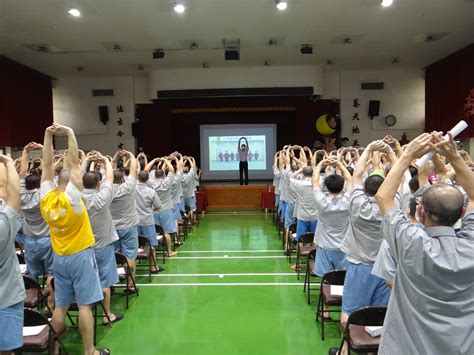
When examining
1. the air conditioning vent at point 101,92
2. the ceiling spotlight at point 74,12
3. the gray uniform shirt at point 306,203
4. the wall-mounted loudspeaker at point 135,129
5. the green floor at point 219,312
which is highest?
the ceiling spotlight at point 74,12

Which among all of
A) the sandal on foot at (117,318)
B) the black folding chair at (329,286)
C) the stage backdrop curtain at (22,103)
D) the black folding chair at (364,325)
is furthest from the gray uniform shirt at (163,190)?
the stage backdrop curtain at (22,103)

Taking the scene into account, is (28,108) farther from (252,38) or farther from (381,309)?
(381,309)

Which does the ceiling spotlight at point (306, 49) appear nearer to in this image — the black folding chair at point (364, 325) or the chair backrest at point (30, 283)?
the chair backrest at point (30, 283)

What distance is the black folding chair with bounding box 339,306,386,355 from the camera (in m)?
2.71

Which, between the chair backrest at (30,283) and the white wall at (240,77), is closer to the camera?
the chair backrest at (30,283)

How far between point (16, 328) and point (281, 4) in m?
7.52

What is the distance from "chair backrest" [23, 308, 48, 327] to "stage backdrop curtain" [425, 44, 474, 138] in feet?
40.7

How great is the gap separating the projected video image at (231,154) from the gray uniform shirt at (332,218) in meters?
11.7

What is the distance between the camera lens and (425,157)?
182 centimetres

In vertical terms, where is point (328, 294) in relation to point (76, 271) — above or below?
below

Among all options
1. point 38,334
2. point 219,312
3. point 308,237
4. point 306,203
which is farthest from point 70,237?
point 306,203

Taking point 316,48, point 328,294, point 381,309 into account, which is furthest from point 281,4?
point 381,309

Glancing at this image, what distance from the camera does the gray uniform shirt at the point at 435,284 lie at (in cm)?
173

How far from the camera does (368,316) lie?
2.79 m
